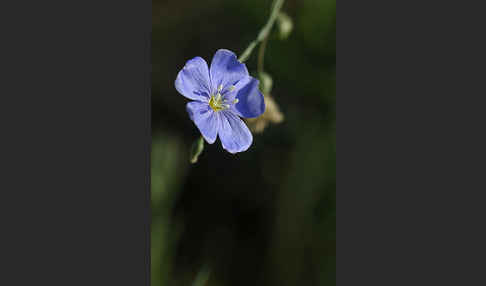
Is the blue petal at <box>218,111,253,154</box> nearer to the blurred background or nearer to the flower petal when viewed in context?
the flower petal

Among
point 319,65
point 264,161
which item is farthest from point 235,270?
point 319,65

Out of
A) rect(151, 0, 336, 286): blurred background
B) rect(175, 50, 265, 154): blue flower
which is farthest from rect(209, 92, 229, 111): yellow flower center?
rect(151, 0, 336, 286): blurred background

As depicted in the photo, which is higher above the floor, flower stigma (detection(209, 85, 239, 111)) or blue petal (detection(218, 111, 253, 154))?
flower stigma (detection(209, 85, 239, 111))

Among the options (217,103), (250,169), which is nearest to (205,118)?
(217,103)

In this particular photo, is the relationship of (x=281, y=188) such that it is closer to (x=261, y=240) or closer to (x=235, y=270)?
(x=261, y=240)

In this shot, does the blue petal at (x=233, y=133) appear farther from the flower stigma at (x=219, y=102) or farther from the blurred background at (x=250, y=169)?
the blurred background at (x=250, y=169)
